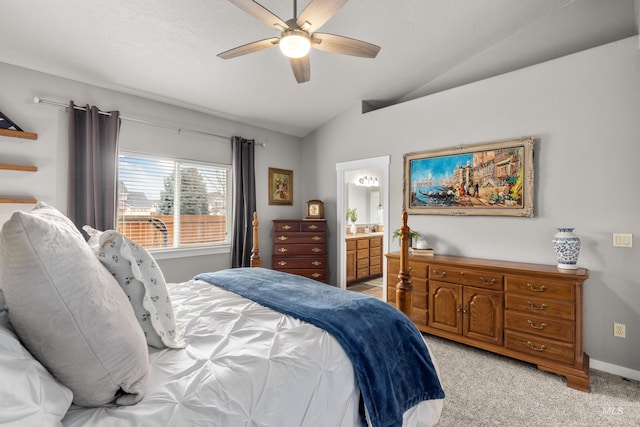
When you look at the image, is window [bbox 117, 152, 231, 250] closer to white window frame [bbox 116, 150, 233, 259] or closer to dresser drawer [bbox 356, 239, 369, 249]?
white window frame [bbox 116, 150, 233, 259]

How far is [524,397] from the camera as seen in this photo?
2.15m

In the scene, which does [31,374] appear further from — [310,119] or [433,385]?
[310,119]

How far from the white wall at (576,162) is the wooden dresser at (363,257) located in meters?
1.76

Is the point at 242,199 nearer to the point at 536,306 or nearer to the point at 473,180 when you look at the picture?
the point at 473,180

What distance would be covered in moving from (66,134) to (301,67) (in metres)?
2.44

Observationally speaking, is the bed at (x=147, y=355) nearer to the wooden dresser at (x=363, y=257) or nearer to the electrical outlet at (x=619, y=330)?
the electrical outlet at (x=619, y=330)

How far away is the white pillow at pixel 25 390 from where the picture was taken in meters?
0.62

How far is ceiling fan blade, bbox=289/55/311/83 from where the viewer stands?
86.7 inches

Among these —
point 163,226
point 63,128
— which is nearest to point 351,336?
point 163,226

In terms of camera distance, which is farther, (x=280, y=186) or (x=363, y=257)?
(x=363, y=257)

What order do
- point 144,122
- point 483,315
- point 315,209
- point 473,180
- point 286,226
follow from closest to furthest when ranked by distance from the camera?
1. point 483,315
2. point 473,180
3. point 144,122
4. point 286,226
5. point 315,209

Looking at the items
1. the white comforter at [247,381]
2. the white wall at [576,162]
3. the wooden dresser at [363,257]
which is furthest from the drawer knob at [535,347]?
the wooden dresser at [363,257]

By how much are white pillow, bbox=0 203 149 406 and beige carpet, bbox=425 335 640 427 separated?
1.90 m

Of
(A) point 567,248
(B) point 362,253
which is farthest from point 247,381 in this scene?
(B) point 362,253
